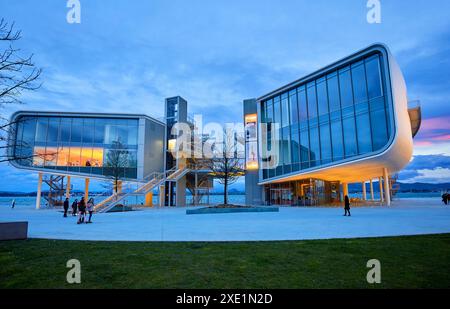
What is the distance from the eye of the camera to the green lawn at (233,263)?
17.1 feet

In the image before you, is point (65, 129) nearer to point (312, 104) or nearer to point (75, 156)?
point (75, 156)

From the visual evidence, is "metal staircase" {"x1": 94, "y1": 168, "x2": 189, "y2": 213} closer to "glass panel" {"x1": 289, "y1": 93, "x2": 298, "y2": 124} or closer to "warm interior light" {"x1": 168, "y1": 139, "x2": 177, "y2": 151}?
"warm interior light" {"x1": 168, "y1": 139, "x2": 177, "y2": 151}

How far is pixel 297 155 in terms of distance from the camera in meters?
34.3

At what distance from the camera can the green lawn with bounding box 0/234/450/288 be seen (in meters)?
5.22

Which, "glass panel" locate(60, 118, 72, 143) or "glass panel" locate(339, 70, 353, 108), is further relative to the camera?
"glass panel" locate(60, 118, 72, 143)

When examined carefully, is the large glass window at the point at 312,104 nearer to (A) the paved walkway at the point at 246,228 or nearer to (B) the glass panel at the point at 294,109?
(B) the glass panel at the point at 294,109

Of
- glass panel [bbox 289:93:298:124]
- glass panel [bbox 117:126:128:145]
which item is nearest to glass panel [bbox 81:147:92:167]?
glass panel [bbox 117:126:128:145]

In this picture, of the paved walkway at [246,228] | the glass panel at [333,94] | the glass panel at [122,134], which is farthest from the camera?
the glass panel at [122,134]

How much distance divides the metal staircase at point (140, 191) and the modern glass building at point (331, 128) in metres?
10.6

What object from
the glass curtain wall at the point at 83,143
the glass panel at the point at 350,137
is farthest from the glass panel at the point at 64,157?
the glass panel at the point at 350,137

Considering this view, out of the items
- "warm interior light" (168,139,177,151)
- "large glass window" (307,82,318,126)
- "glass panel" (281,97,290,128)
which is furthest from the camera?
"warm interior light" (168,139,177,151)

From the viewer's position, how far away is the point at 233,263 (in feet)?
21.6
